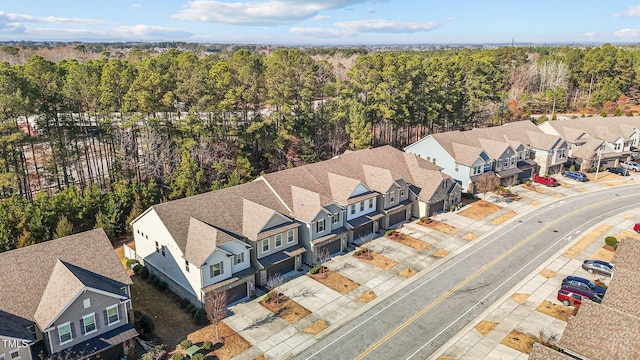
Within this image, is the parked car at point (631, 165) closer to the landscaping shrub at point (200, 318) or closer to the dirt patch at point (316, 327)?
the dirt patch at point (316, 327)

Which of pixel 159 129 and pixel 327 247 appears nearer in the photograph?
pixel 327 247

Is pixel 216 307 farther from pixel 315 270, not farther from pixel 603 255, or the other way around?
pixel 603 255

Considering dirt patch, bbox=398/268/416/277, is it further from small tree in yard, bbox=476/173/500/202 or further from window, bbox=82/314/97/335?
window, bbox=82/314/97/335

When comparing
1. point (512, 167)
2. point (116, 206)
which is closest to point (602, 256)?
point (512, 167)

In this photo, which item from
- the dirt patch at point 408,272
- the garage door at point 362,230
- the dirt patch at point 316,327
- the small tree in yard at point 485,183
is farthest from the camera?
the small tree in yard at point 485,183

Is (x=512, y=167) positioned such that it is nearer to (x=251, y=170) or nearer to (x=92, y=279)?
(x=251, y=170)

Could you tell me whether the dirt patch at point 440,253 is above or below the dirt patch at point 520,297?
above

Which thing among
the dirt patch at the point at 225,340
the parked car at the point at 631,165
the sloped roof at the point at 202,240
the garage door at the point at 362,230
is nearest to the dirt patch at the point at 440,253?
the garage door at the point at 362,230
